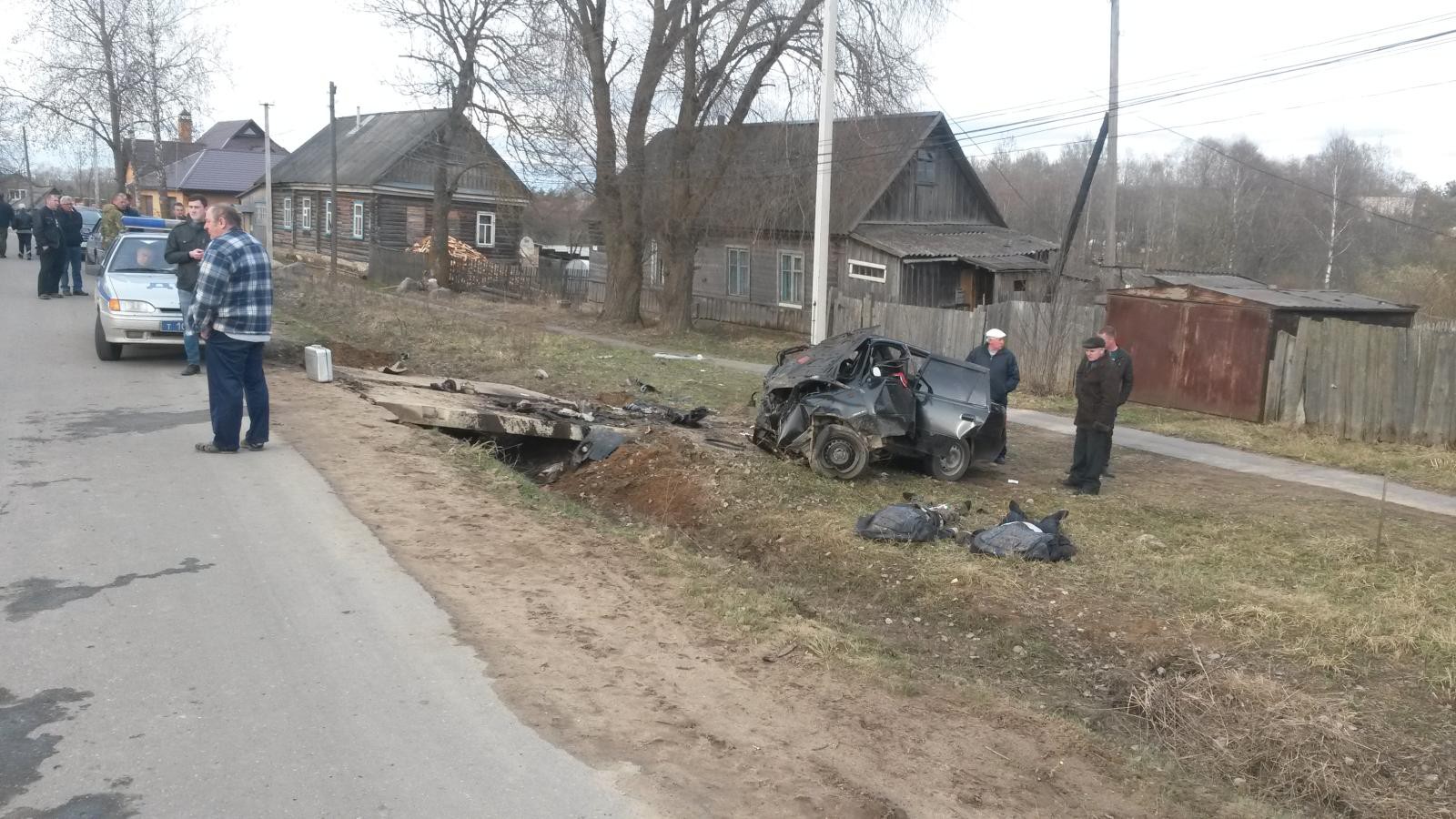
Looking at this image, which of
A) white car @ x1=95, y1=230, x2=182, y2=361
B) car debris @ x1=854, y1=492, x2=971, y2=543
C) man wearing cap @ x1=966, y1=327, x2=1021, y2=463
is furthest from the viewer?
white car @ x1=95, y1=230, x2=182, y2=361

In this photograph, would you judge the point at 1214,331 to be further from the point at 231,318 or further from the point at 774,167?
the point at 231,318

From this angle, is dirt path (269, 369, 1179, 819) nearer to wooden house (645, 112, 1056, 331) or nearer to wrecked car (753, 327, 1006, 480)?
wrecked car (753, 327, 1006, 480)

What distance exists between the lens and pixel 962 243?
30.5 meters

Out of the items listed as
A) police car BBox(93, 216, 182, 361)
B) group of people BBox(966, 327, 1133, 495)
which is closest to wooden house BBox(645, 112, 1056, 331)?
group of people BBox(966, 327, 1133, 495)

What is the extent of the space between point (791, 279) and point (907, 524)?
22724 millimetres

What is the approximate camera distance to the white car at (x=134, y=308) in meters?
11.9

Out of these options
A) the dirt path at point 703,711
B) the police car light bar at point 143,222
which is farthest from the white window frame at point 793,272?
the dirt path at point 703,711

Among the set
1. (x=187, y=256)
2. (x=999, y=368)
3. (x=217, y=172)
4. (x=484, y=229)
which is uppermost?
(x=217, y=172)

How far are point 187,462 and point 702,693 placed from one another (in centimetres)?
511

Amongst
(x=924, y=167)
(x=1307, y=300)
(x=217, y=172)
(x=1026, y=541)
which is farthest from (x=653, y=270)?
(x=217, y=172)

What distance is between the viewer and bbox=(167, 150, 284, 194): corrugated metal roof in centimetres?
5784

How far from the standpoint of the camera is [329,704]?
4285 mm

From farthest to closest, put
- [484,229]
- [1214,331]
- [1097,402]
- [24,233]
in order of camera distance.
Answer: [484,229] < [24,233] < [1214,331] < [1097,402]

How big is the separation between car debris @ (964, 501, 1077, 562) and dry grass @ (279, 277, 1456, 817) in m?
0.15
